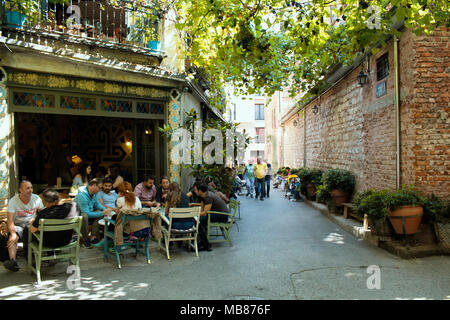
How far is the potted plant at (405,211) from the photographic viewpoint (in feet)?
20.9

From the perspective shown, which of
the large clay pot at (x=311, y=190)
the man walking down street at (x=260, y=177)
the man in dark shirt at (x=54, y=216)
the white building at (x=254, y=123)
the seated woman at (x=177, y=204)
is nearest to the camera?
the man in dark shirt at (x=54, y=216)

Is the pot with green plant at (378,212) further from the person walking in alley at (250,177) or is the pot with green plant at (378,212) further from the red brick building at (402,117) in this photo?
the person walking in alley at (250,177)

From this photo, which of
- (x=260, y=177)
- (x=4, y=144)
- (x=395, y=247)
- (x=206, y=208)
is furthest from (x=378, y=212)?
(x=260, y=177)

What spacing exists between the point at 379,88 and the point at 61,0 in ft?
23.4

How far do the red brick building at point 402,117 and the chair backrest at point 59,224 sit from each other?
246 inches

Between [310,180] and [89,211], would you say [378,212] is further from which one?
[310,180]

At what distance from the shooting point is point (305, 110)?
17.2m

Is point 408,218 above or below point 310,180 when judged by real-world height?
below

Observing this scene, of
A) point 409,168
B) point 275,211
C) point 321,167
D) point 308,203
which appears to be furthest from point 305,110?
point 409,168

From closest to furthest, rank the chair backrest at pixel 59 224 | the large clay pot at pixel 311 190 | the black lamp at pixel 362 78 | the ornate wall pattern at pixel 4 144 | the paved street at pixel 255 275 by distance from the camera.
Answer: the paved street at pixel 255 275, the chair backrest at pixel 59 224, the ornate wall pattern at pixel 4 144, the black lamp at pixel 362 78, the large clay pot at pixel 311 190

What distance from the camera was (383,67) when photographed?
8.22 meters

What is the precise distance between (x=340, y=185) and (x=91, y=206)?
7.01 metres

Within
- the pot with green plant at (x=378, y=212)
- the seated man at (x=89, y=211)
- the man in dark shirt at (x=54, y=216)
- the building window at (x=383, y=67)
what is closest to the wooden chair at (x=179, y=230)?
the seated man at (x=89, y=211)
